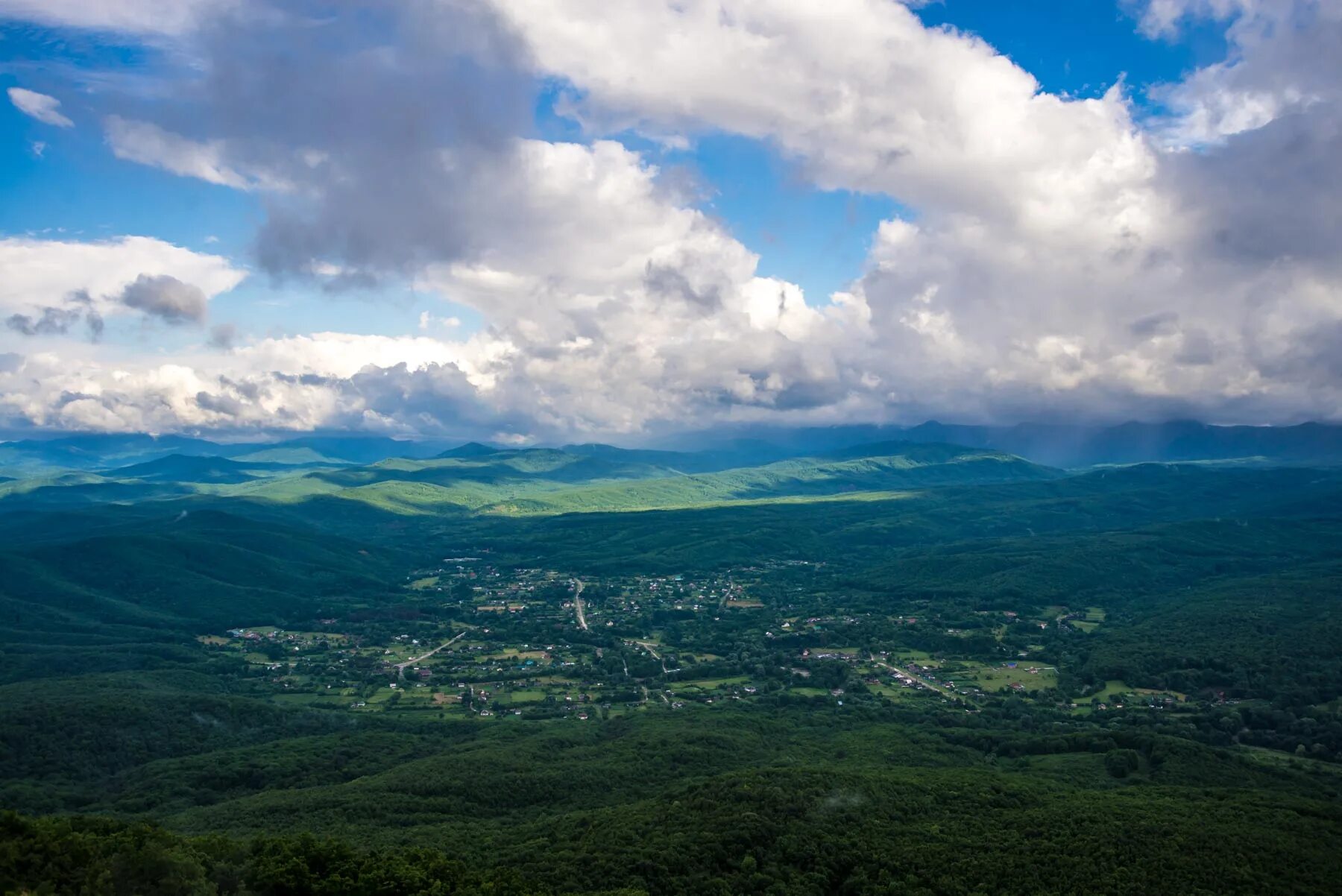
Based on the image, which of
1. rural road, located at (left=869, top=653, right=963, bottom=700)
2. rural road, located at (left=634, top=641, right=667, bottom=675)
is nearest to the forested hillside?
rural road, located at (left=869, top=653, right=963, bottom=700)

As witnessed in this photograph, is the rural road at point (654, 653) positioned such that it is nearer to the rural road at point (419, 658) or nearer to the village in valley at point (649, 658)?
the village in valley at point (649, 658)

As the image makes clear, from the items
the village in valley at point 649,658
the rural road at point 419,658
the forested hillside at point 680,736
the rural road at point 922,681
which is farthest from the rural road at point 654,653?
the rural road at point 419,658

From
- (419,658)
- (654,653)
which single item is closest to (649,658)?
(654,653)

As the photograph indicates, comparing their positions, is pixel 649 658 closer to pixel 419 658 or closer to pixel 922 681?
pixel 419 658

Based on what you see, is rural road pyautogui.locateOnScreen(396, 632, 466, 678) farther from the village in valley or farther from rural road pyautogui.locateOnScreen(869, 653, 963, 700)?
rural road pyautogui.locateOnScreen(869, 653, 963, 700)

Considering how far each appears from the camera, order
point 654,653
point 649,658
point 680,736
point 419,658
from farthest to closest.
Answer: point 654,653 → point 419,658 → point 649,658 → point 680,736

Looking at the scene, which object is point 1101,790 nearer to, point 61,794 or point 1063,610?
point 61,794
